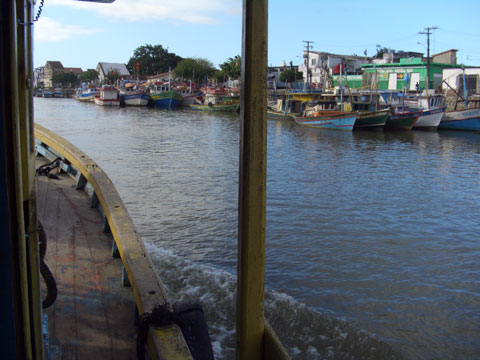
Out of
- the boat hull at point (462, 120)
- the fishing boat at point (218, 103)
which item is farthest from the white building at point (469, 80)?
the fishing boat at point (218, 103)

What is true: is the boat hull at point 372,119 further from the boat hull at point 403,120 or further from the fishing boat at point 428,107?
the fishing boat at point 428,107

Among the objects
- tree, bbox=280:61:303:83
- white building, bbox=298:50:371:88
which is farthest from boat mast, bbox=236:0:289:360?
tree, bbox=280:61:303:83

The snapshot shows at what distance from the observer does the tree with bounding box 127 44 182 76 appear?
9031cm

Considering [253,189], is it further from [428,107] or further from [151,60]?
[151,60]

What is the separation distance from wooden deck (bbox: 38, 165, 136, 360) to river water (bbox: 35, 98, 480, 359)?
1404mm

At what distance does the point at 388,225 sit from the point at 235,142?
47.4 feet

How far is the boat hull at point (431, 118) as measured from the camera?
30.0m

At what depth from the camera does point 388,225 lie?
875cm

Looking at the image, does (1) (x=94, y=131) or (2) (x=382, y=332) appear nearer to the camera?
(2) (x=382, y=332)

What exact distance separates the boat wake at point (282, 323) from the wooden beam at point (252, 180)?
214 centimetres

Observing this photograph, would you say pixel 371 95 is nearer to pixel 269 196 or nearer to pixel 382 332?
pixel 269 196

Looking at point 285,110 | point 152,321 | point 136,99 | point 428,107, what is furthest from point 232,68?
point 152,321

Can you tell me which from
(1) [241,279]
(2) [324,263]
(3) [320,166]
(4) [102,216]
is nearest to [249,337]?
(1) [241,279]

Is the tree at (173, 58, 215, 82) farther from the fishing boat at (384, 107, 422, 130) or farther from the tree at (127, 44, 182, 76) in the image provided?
the fishing boat at (384, 107, 422, 130)
